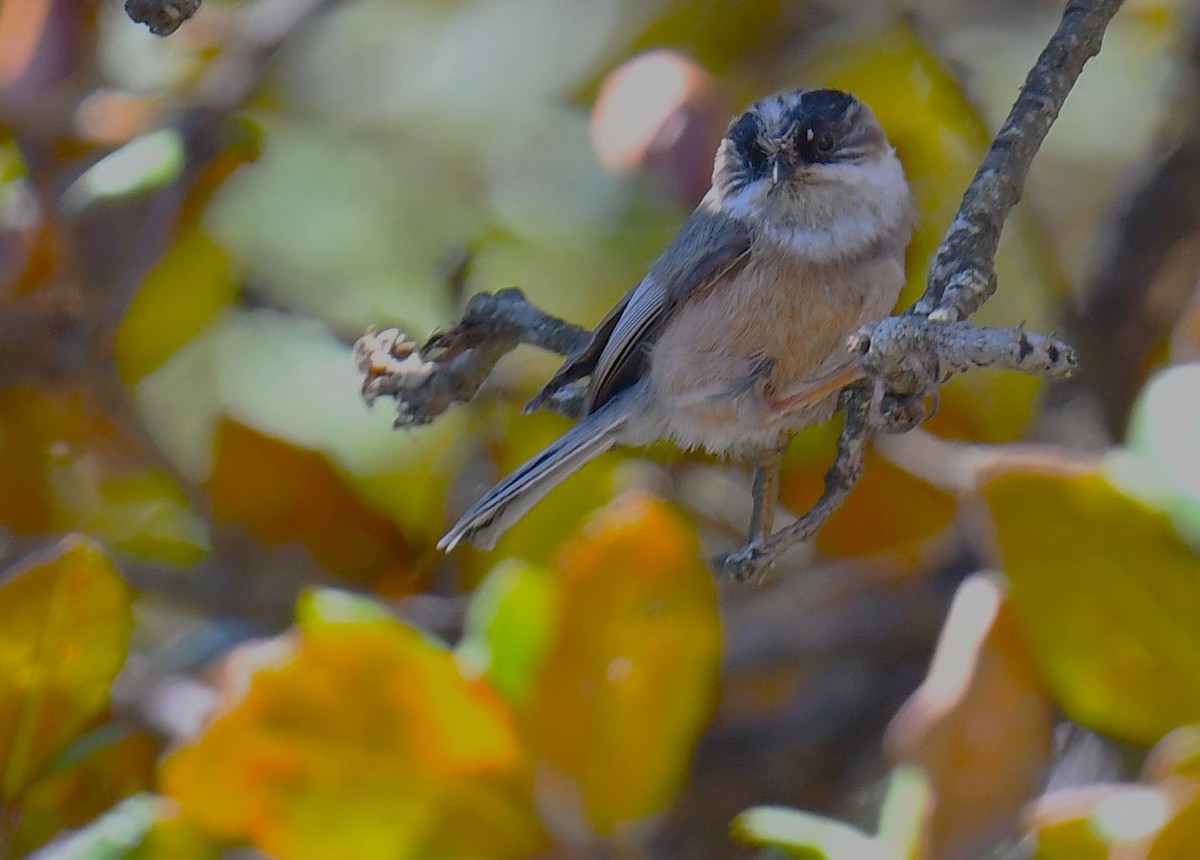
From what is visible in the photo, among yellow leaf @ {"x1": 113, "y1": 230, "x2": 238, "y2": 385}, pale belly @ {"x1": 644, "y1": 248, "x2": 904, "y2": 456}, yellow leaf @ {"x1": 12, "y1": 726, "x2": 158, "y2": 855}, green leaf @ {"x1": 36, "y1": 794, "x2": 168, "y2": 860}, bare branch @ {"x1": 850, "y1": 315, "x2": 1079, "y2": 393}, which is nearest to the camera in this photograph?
bare branch @ {"x1": 850, "y1": 315, "x2": 1079, "y2": 393}

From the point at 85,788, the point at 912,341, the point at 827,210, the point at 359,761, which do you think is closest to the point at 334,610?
the point at 359,761

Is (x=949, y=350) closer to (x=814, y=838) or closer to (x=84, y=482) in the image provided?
(x=814, y=838)

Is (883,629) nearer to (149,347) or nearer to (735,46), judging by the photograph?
(735,46)

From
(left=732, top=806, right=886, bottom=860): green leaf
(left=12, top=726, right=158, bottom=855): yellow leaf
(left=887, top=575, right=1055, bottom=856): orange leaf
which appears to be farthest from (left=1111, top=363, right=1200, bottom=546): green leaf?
(left=12, top=726, right=158, bottom=855): yellow leaf

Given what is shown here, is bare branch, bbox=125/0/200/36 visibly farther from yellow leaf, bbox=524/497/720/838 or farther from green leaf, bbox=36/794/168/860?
green leaf, bbox=36/794/168/860

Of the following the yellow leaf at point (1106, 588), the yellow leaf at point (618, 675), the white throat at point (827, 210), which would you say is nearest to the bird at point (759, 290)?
the white throat at point (827, 210)

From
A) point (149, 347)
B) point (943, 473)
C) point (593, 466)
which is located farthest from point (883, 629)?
point (149, 347)
